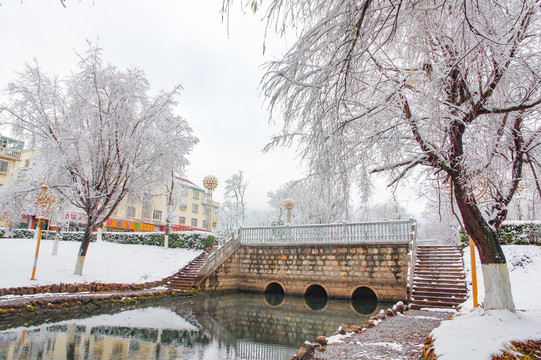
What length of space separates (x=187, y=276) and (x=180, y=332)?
9254mm

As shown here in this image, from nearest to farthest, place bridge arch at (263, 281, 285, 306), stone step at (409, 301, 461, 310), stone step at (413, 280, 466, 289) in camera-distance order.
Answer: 1. stone step at (409, 301, 461, 310)
2. stone step at (413, 280, 466, 289)
3. bridge arch at (263, 281, 285, 306)

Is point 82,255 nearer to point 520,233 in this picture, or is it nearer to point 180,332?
point 180,332

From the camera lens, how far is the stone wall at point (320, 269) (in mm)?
14984

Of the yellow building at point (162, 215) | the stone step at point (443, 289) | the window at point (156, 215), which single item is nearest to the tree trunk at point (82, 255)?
the stone step at point (443, 289)

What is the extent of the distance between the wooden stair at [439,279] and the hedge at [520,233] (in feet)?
6.29

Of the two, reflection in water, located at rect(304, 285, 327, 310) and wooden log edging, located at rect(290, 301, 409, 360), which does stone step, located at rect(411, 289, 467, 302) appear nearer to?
wooden log edging, located at rect(290, 301, 409, 360)

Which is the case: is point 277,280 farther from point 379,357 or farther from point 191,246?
point 379,357

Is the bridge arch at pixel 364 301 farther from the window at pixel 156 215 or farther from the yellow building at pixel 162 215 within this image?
the window at pixel 156 215

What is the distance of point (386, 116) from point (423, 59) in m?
1.20

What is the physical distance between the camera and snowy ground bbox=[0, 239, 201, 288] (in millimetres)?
12500

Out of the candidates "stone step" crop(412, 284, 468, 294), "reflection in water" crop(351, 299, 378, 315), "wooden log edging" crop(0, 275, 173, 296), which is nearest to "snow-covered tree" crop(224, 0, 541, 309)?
"stone step" crop(412, 284, 468, 294)

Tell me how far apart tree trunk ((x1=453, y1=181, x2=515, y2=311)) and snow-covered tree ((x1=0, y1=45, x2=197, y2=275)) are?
12436mm

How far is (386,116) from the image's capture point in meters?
5.90

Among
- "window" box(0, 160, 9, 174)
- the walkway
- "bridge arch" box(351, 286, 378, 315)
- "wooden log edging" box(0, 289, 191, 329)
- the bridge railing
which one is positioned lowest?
"bridge arch" box(351, 286, 378, 315)
